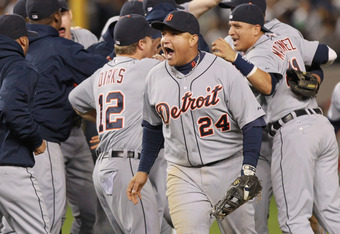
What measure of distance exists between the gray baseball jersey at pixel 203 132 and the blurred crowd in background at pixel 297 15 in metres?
7.54

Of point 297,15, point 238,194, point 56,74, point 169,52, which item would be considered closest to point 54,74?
point 56,74

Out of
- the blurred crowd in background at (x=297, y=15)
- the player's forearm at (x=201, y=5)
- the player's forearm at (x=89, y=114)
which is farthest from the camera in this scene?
the blurred crowd in background at (x=297, y=15)

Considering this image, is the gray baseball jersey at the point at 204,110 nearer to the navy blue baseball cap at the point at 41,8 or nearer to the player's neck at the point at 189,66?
the player's neck at the point at 189,66

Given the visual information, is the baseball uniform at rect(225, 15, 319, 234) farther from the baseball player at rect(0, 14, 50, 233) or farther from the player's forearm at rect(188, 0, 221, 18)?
→ the baseball player at rect(0, 14, 50, 233)

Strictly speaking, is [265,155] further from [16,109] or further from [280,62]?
[16,109]

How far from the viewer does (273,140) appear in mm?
5852

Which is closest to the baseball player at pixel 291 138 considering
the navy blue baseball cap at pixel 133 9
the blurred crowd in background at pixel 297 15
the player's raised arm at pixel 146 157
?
the player's raised arm at pixel 146 157

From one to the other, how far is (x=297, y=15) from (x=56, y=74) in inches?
296

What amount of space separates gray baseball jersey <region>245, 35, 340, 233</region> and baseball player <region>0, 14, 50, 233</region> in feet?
5.95

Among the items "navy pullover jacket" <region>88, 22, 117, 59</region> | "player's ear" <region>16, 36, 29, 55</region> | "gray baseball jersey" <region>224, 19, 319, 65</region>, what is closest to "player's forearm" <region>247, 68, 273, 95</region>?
"gray baseball jersey" <region>224, 19, 319, 65</region>

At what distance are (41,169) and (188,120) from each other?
162 cm

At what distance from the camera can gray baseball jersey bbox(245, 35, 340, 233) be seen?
563 cm

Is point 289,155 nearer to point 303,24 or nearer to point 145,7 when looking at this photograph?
point 145,7

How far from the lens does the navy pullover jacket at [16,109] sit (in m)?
5.04
